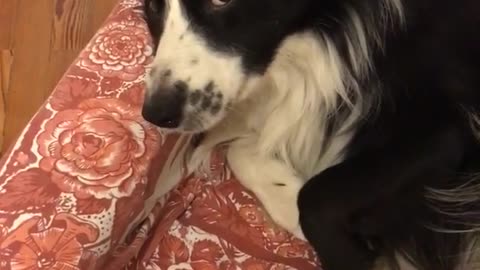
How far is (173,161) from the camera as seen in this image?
1602 millimetres

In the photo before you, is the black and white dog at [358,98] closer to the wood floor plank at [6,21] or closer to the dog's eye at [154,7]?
the dog's eye at [154,7]

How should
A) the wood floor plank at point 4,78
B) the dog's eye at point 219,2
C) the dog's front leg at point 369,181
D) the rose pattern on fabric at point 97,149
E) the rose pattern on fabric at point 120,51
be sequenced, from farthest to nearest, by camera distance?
the wood floor plank at point 4,78
the rose pattern on fabric at point 120,51
the rose pattern on fabric at point 97,149
the dog's front leg at point 369,181
the dog's eye at point 219,2

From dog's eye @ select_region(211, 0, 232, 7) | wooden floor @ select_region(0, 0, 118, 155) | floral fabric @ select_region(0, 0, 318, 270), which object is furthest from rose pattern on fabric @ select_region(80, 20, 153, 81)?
dog's eye @ select_region(211, 0, 232, 7)

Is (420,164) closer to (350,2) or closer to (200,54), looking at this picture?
(350,2)

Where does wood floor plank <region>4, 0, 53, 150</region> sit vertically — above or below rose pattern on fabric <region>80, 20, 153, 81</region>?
below

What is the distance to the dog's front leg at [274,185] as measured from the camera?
1512 millimetres

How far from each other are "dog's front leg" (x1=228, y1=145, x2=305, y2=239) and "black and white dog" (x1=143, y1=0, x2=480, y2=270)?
0.20 feet

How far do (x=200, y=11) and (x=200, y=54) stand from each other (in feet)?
0.19

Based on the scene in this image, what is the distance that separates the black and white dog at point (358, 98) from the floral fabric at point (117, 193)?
17 centimetres

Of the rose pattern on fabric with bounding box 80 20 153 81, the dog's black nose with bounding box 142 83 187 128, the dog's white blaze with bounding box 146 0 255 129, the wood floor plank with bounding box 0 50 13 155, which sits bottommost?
the wood floor plank with bounding box 0 50 13 155

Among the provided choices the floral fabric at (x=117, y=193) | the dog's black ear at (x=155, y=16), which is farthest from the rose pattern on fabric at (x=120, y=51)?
the dog's black ear at (x=155, y=16)

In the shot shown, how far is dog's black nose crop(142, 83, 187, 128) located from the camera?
127 centimetres

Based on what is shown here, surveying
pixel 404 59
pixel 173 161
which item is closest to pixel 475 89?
pixel 404 59

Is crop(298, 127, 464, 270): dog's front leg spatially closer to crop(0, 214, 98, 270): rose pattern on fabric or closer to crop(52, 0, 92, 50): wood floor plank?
crop(0, 214, 98, 270): rose pattern on fabric
